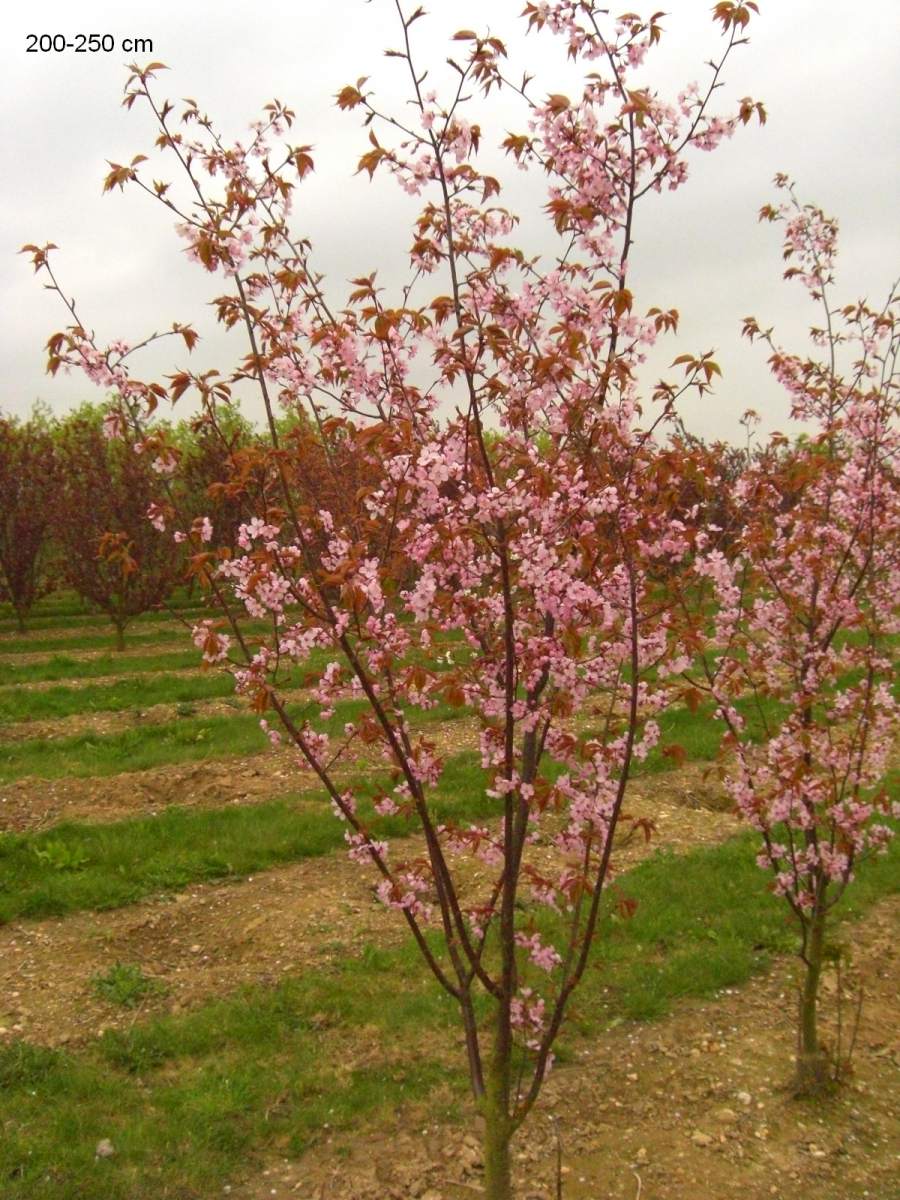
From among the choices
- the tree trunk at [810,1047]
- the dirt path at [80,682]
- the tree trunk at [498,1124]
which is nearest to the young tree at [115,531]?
the dirt path at [80,682]

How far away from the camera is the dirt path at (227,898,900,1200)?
3.74 metres

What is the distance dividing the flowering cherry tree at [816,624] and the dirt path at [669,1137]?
268mm

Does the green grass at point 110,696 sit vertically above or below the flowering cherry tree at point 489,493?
below

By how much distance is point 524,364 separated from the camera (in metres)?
2.95

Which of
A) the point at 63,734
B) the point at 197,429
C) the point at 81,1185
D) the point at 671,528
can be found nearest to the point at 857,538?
the point at 671,528

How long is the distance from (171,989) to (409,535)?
11.4ft

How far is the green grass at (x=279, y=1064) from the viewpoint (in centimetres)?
390

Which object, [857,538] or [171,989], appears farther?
[171,989]

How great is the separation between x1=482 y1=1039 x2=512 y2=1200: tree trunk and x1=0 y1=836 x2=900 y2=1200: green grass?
1.71ft

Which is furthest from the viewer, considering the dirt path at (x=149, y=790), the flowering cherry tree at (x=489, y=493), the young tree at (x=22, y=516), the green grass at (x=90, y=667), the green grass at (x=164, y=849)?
the young tree at (x=22, y=516)

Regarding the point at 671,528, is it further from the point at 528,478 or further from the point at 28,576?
the point at 28,576

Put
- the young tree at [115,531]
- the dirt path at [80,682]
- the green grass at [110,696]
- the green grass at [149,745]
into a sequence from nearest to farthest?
1. the green grass at [149,745]
2. the green grass at [110,696]
3. the dirt path at [80,682]
4. the young tree at [115,531]

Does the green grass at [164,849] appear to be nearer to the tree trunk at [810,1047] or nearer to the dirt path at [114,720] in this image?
the tree trunk at [810,1047]

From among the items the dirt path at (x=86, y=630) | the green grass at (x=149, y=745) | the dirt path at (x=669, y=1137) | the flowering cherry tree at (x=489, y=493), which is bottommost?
Answer: the dirt path at (x=669, y=1137)
